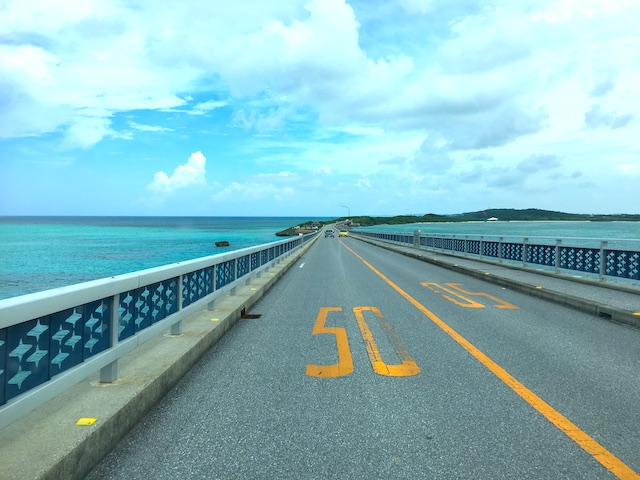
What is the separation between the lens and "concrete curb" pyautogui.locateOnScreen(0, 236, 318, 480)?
9.27 feet

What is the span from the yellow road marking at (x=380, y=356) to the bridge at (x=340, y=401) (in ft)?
0.13

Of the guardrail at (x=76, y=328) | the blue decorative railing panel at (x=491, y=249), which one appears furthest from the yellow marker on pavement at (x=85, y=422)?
the blue decorative railing panel at (x=491, y=249)

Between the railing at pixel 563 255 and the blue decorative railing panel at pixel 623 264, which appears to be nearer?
the blue decorative railing panel at pixel 623 264

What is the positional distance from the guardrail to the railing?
11.5 meters

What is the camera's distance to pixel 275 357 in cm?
600

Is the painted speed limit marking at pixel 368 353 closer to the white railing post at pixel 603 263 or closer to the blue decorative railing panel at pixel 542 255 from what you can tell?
the white railing post at pixel 603 263

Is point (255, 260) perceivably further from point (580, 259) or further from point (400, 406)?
point (580, 259)

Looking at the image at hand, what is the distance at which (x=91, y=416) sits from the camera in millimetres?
3455

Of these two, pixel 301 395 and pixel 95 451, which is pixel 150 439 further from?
pixel 301 395

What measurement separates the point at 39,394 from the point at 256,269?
394 inches

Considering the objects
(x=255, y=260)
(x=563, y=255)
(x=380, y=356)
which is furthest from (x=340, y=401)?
(x=563, y=255)

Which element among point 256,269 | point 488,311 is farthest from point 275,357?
point 256,269

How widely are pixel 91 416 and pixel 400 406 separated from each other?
2682mm

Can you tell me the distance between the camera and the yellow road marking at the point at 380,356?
17.5 ft
